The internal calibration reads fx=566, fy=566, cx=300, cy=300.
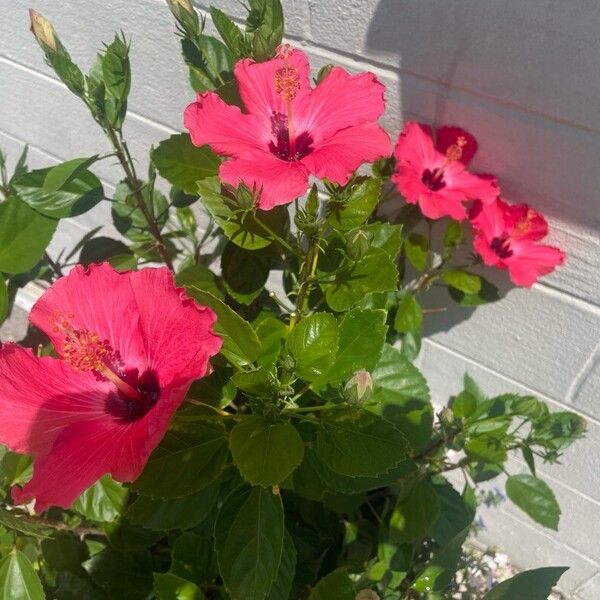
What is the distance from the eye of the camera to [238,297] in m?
1.04

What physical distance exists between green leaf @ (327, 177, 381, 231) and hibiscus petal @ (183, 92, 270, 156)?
165mm

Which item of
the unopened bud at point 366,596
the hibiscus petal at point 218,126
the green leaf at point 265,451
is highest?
the hibiscus petal at point 218,126

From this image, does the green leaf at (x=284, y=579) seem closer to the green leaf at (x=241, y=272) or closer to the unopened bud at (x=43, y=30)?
the green leaf at (x=241, y=272)

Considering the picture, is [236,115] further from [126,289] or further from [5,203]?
[5,203]

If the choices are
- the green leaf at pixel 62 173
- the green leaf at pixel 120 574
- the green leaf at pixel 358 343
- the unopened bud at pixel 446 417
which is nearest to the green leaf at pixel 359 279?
the green leaf at pixel 358 343

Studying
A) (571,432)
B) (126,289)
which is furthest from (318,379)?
(571,432)

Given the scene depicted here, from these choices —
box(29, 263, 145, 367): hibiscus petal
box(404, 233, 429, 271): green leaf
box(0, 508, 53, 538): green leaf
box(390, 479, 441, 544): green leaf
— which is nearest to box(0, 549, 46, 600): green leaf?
box(0, 508, 53, 538): green leaf

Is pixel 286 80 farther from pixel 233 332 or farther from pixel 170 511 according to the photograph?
pixel 170 511

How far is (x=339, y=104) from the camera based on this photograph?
915 millimetres

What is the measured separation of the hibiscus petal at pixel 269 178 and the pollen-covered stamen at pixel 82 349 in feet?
0.95

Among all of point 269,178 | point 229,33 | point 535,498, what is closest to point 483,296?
point 535,498

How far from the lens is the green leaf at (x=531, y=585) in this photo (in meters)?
0.73

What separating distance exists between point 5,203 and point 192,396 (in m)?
0.52

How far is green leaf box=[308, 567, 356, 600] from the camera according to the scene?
34.9 inches
